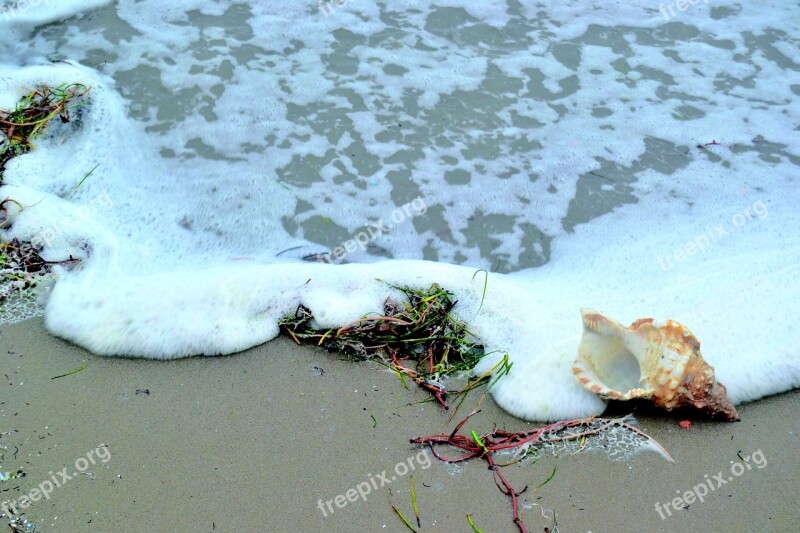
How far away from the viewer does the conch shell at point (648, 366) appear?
2912 millimetres

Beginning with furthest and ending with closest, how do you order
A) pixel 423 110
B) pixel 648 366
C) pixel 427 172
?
pixel 423 110 < pixel 427 172 < pixel 648 366

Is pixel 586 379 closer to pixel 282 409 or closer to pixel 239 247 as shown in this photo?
pixel 282 409

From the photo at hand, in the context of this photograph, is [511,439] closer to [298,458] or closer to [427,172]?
[298,458]

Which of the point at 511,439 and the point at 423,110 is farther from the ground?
the point at 423,110

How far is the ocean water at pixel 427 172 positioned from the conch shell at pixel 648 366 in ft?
0.44

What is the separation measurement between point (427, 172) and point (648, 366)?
1.98 meters

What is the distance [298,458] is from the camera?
285 cm

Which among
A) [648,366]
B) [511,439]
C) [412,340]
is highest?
[648,366]

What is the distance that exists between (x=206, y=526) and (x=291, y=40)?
403cm

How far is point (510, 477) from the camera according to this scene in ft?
9.16

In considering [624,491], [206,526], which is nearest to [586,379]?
[624,491]

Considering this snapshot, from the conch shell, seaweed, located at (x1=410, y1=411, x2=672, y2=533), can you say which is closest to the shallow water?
the conch shell

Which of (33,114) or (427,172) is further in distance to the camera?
(33,114)

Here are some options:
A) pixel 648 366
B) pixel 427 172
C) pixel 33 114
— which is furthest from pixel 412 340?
pixel 33 114
